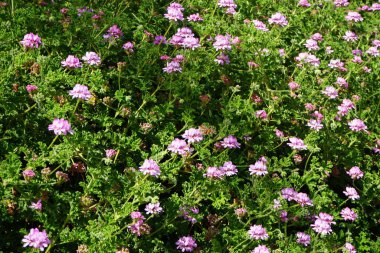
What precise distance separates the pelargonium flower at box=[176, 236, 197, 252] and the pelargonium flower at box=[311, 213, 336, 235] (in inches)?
30.5

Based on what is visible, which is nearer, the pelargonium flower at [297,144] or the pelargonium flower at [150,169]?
the pelargonium flower at [150,169]

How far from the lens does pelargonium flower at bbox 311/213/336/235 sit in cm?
309

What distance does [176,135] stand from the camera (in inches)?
132

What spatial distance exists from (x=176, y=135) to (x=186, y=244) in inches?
31.0

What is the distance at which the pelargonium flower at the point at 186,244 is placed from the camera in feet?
9.24

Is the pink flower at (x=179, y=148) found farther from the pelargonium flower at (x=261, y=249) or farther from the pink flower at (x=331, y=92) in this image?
the pink flower at (x=331, y=92)

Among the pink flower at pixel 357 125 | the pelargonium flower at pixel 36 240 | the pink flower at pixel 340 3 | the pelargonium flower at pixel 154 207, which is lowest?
the pink flower at pixel 357 125

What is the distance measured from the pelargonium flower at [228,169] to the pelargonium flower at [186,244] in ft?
1.46

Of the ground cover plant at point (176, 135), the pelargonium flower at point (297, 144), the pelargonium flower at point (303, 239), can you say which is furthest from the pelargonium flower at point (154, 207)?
the pelargonium flower at point (297, 144)

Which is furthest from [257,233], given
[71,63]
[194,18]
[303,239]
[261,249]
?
[194,18]

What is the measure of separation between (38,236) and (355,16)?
3787 mm

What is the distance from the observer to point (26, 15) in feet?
11.9

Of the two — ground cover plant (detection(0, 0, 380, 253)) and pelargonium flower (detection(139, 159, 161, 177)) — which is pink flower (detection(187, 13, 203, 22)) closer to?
ground cover plant (detection(0, 0, 380, 253))

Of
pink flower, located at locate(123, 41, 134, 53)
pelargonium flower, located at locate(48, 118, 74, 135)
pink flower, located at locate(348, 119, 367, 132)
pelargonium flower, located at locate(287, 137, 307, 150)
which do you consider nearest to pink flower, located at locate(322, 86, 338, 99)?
pink flower, located at locate(348, 119, 367, 132)
